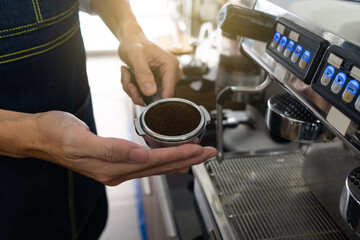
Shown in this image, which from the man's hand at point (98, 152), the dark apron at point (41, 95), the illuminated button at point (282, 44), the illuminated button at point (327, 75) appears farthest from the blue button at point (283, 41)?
the dark apron at point (41, 95)

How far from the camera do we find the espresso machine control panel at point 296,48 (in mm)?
398

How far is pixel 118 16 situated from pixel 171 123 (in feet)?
1.42

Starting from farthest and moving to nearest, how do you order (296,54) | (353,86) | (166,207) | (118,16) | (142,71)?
(166,207) < (118,16) < (142,71) < (296,54) < (353,86)

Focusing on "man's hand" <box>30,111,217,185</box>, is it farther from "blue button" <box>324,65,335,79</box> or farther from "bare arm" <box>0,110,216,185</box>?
"blue button" <box>324,65,335,79</box>

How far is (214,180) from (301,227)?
0.20 meters

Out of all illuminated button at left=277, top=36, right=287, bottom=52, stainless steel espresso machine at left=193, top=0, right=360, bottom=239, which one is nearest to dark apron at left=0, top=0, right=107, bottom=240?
stainless steel espresso machine at left=193, top=0, right=360, bottom=239

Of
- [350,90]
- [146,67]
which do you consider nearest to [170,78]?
[146,67]

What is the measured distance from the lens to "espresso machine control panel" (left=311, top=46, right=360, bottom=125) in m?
0.33

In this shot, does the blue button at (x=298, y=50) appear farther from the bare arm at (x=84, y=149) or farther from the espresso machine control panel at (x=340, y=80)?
the bare arm at (x=84, y=149)

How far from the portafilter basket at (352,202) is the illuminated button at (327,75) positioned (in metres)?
0.13

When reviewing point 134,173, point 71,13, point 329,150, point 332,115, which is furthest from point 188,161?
point 71,13

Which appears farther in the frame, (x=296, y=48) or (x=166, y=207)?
(x=166, y=207)

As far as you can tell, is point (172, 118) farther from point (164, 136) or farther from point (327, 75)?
point (327, 75)

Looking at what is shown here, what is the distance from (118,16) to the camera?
0.78 meters
